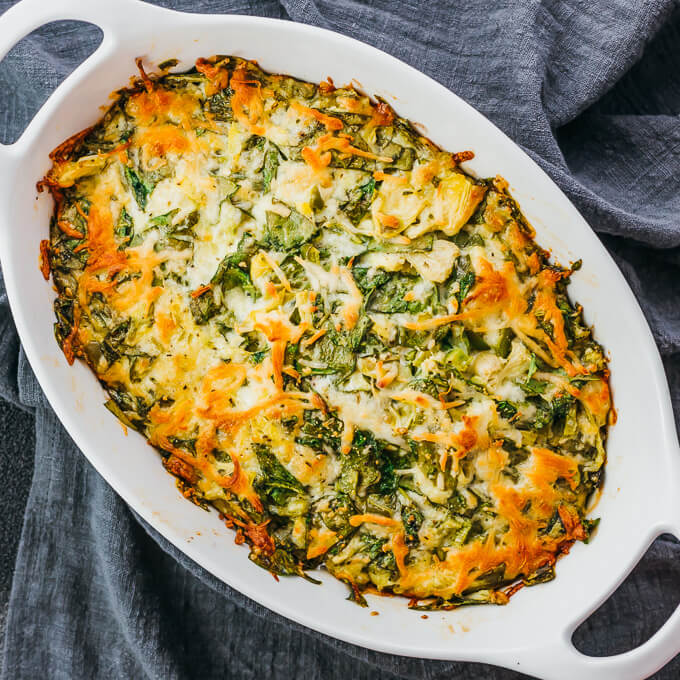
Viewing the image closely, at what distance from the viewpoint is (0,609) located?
2.82 meters

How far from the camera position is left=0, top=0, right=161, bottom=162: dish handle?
77.0 inches

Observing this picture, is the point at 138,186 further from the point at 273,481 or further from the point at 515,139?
the point at 515,139

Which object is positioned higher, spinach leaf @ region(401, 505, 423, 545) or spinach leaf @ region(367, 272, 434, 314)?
spinach leaf @ region(367, 272, 434, 314)

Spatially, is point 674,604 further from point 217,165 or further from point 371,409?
point 217,165

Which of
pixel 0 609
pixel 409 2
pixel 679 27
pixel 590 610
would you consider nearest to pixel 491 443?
pixel 590 610

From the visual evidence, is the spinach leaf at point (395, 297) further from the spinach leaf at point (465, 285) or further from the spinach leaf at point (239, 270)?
the spinach leaf at point (239, 270)

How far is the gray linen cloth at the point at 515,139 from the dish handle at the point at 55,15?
1.54ft

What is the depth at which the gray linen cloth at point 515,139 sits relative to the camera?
2.43 metres

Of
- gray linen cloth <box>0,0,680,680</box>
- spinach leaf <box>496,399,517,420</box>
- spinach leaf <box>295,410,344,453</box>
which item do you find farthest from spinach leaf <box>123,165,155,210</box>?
spinach leaf <box>496,399,517,420</box>

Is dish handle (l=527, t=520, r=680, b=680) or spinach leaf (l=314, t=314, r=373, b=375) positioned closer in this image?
dish handle (l=527, t=520, r=680, b=680)

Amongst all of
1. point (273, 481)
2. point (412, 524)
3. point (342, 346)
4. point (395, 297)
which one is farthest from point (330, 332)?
point (412, 524)

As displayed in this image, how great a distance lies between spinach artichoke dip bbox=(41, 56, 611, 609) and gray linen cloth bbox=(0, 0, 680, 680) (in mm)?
411

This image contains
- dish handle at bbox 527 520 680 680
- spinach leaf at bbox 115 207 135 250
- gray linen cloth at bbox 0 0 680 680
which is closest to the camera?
dish handle at bbox 527 520 680 680

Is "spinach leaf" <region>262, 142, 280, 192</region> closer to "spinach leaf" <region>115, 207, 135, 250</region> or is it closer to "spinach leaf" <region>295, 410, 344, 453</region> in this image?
"spinach leaf" <region>115, 207, 135, 250</region>
